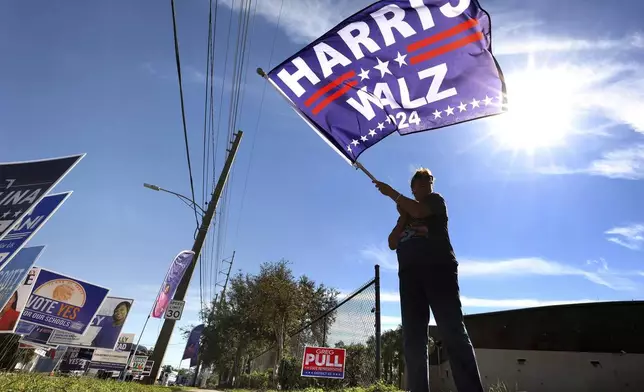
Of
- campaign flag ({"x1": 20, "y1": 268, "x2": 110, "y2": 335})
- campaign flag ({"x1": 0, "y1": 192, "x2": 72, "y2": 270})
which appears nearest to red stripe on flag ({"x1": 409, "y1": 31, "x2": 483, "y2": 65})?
campaign flag ({"x1": 0, "y1": 192, "x2": 72, "y2": 270})

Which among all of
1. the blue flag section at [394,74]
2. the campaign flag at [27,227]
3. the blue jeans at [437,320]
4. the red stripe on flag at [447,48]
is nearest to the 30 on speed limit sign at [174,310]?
the campaign flag at [27,227]

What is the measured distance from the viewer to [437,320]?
8.18ft

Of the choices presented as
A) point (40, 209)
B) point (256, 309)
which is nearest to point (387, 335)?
point (256, 309)

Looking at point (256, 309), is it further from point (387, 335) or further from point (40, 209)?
point (387, 335)

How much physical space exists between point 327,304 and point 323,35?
89.4 feet

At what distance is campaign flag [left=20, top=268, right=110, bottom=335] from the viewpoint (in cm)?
1295

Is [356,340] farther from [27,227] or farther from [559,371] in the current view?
[27,227]

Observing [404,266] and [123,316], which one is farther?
[123,316]

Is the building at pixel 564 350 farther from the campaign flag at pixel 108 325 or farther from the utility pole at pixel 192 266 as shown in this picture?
the campaign flag at pixel 108 325

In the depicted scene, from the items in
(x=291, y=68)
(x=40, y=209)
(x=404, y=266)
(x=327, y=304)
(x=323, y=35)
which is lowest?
(x=404, y=266)

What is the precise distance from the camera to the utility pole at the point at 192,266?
1117cm

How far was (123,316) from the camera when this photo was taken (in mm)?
24828

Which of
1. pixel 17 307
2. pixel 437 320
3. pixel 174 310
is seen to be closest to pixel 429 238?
pixel 437 320

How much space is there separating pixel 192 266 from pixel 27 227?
24.4 ft
